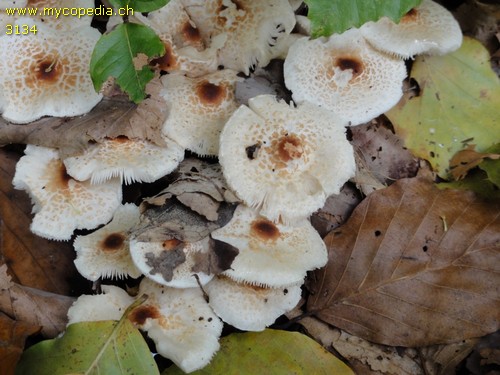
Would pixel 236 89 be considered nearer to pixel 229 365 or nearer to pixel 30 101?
pixel 30 101

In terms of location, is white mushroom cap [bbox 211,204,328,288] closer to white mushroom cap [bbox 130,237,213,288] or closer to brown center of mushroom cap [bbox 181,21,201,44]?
white mushroom cap [bbox 130,237,213,288]

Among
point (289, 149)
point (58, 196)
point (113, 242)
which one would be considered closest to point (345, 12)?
point (289, 149)

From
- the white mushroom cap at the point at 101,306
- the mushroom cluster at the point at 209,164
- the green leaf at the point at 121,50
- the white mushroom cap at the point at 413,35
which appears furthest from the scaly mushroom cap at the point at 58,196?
the white mushroom cap at the point at 413,35

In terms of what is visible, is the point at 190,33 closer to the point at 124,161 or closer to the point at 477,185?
the point at 124,161

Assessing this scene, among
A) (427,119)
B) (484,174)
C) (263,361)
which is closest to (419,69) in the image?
(427,119)

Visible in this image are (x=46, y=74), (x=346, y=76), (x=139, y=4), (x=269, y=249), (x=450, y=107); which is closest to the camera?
(x=139, y=4)

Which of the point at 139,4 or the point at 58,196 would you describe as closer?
the point at 139,4
